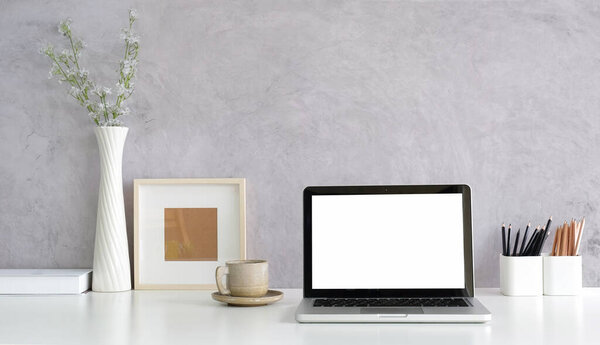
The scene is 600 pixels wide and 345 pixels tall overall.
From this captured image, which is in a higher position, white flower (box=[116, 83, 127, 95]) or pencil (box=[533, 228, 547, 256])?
white flower (box=[116, 83, 127, 95])

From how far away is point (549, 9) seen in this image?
158cm

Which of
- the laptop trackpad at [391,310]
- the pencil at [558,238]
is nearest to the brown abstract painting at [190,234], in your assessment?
the laptop trackpad at [391,310]

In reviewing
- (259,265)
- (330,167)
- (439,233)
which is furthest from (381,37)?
(259,265)

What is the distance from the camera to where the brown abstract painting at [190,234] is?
5.21ft

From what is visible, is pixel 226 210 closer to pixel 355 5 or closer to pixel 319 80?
pixel 319 80

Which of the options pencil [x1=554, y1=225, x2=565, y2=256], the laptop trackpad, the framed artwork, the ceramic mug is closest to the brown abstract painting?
the framed artwork

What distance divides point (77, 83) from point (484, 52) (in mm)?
991

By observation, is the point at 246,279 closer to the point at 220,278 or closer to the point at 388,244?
the point at 220,278

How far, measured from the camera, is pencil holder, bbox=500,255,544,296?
4.73 feet

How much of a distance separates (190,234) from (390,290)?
1.70ft

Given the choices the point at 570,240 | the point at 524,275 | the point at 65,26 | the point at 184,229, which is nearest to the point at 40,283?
the point at 184,229

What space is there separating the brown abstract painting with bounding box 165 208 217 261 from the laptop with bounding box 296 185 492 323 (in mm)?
293

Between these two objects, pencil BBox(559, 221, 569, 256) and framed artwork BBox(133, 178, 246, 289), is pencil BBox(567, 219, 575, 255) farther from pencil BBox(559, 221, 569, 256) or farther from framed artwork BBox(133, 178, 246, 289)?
framed artwork BBox(133, 178, 246, 289)

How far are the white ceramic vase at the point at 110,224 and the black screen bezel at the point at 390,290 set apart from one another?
46cm
